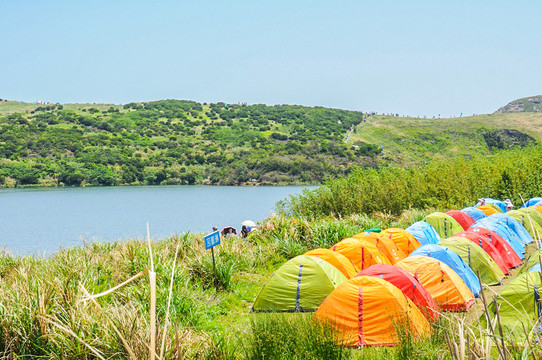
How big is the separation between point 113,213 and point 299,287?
109 feet

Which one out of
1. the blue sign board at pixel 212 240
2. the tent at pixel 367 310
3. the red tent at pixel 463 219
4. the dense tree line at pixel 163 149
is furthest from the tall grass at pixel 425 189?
the dense tree line at pixel 163 149

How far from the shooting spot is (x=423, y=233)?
14961 millimetres

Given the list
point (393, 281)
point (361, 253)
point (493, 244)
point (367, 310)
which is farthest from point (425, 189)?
point (367, 310)

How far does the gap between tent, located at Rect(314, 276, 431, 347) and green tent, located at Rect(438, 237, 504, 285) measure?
15.2 feet

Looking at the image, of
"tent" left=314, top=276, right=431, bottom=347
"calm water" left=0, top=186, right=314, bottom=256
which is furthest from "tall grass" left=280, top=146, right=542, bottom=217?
"tent" left=314, top=276, right=431, bottom=347

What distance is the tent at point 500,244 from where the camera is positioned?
13.8 meters

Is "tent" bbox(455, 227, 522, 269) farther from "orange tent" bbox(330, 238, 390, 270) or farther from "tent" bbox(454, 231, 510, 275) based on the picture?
"orange tent" bbox(330, 238, 390, 270)

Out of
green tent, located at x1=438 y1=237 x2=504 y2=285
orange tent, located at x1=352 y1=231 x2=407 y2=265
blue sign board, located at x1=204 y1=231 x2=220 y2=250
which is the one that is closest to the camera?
blue sign board, located at x1=204 y1=231 x2=220 y2=250

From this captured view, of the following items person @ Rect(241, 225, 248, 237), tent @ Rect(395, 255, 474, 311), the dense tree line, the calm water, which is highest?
the dense tree line

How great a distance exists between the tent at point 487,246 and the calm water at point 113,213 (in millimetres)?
11208

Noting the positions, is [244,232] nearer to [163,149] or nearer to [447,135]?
[163,149]

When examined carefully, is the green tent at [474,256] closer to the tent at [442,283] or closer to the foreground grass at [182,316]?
the tent at [442,283]

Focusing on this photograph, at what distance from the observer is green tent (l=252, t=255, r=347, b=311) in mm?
9953

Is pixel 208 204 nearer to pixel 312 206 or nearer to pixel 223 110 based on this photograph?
pixel 312 206
